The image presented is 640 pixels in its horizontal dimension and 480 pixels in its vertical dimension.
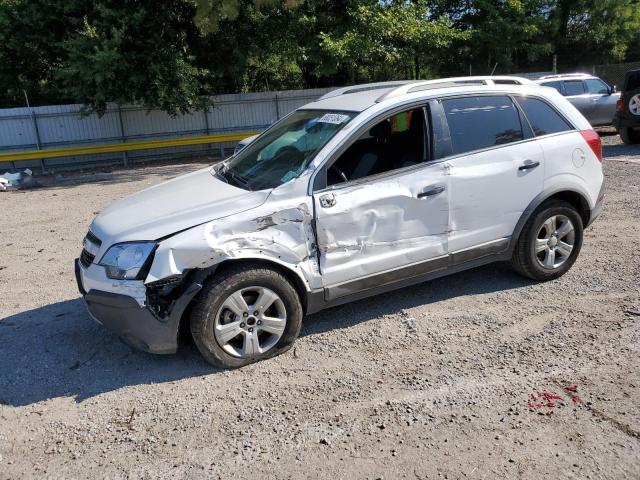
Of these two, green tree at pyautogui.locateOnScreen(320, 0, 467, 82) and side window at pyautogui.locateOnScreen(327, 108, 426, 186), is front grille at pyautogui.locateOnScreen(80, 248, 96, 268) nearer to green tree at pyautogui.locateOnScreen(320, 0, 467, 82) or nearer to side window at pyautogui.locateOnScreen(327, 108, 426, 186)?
side window at pyautogui.locateOnScreen(327, 108, 426, 186)

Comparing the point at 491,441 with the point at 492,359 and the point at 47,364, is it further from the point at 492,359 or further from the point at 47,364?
the point at 47,364

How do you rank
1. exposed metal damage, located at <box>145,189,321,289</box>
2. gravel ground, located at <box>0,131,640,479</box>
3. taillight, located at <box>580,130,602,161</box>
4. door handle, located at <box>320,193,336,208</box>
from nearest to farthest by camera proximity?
gravel ground, located at <box>0,131,640,479</box>, exposed metal damage, located at <box>145,189,321,289</box>, door handle, located at <box>320,193,336,208</box>, taillight, located at <box>580,130,602,161</box>

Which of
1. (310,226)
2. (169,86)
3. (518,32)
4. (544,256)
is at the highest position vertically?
(518,32)

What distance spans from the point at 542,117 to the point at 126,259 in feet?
12.0

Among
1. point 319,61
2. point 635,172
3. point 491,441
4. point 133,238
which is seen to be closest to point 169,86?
point 319,61

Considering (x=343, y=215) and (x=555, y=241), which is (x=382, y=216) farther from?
(x=555, y=241)

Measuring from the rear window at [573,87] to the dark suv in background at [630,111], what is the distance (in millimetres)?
2517

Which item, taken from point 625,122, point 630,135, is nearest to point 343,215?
point 625,122

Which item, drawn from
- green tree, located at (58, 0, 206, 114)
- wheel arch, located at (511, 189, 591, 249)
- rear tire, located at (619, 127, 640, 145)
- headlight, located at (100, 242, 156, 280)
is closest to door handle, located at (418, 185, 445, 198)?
wheel arch, located at (511, 189, 591, 249)

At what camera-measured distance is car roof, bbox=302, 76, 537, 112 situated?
14.2 ft

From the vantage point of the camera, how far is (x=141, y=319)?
11.5 feet

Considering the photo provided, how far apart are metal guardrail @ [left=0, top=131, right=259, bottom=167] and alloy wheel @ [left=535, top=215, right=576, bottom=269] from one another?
13.9 meters

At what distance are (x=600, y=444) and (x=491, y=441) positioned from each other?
1.83 feet

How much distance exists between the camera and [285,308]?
381 cm
